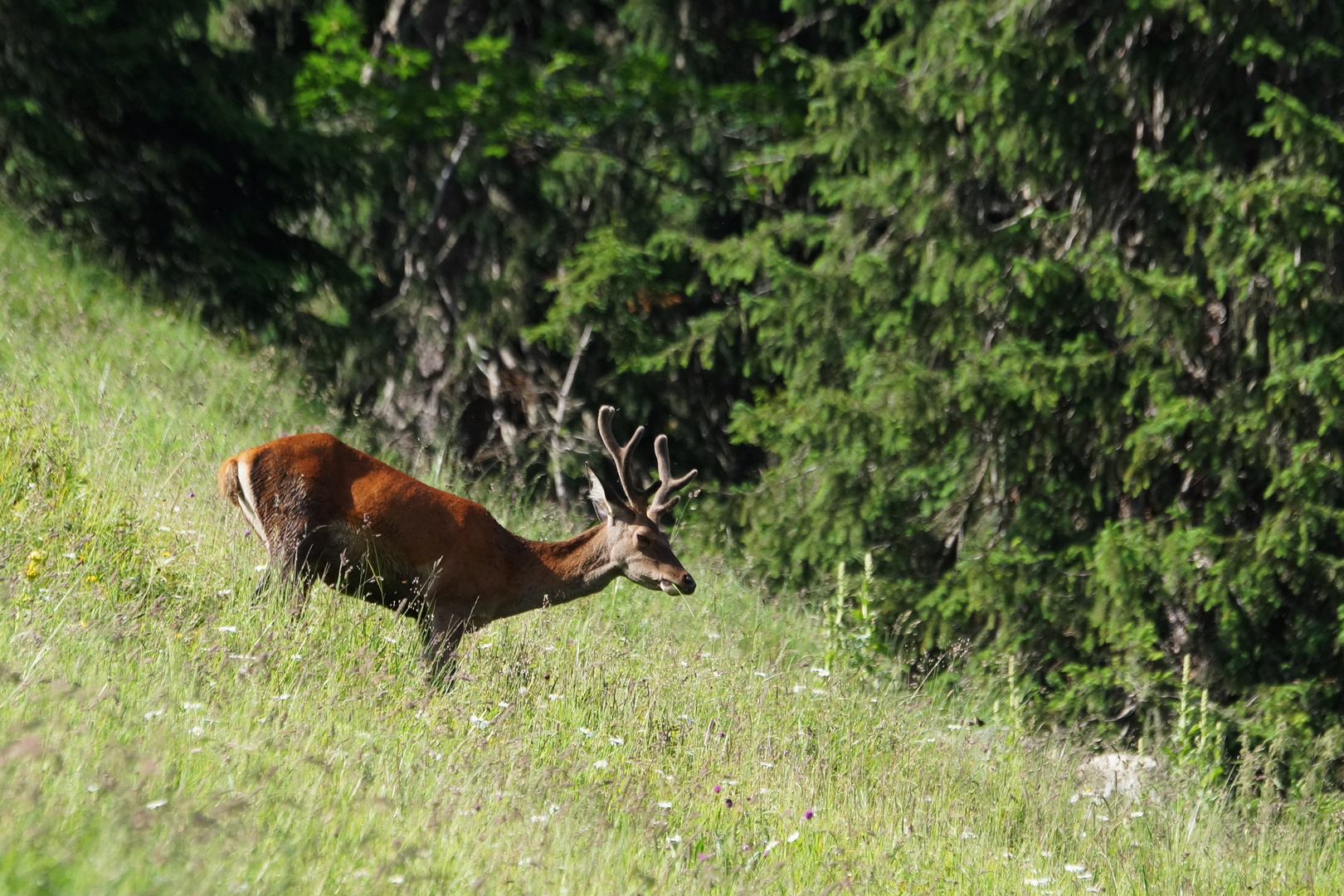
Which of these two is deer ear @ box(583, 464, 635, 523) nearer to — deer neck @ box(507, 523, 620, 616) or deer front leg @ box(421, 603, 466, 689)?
deer neck @ box(507, 523, 620, 616)

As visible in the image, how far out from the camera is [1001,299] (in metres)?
10.5

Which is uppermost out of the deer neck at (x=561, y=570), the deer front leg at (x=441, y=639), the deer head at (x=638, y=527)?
the deer head at (x=638, y=527)

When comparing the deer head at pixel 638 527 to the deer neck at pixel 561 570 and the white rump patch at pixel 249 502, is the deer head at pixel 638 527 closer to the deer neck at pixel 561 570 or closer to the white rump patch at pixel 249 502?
the deer neck at pixel 561 570

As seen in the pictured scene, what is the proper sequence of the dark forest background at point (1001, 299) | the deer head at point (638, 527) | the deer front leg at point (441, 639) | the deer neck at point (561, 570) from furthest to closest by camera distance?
the dark forest background at point (1001, 299) → the deer head at point (638, 527) → the deer neck at point (561, 570) → the deer front leg at point (441, 639)

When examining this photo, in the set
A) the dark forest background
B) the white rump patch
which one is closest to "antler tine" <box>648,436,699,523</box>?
the dark forest background

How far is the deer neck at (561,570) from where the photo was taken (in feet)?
22.0

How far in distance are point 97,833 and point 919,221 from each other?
340 inches

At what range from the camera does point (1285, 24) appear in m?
10.1

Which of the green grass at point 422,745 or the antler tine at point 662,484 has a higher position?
the antler tine at point 662,484

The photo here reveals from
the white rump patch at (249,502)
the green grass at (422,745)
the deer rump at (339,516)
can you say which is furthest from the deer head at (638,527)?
the white rump patch at (249,502)

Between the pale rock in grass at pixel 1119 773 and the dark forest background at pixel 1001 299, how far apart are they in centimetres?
36

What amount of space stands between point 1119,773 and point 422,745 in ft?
15.8

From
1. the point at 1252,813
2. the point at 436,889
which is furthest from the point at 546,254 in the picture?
the point at 436,889

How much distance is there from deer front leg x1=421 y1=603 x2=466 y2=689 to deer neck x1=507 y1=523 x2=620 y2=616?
43 cm
